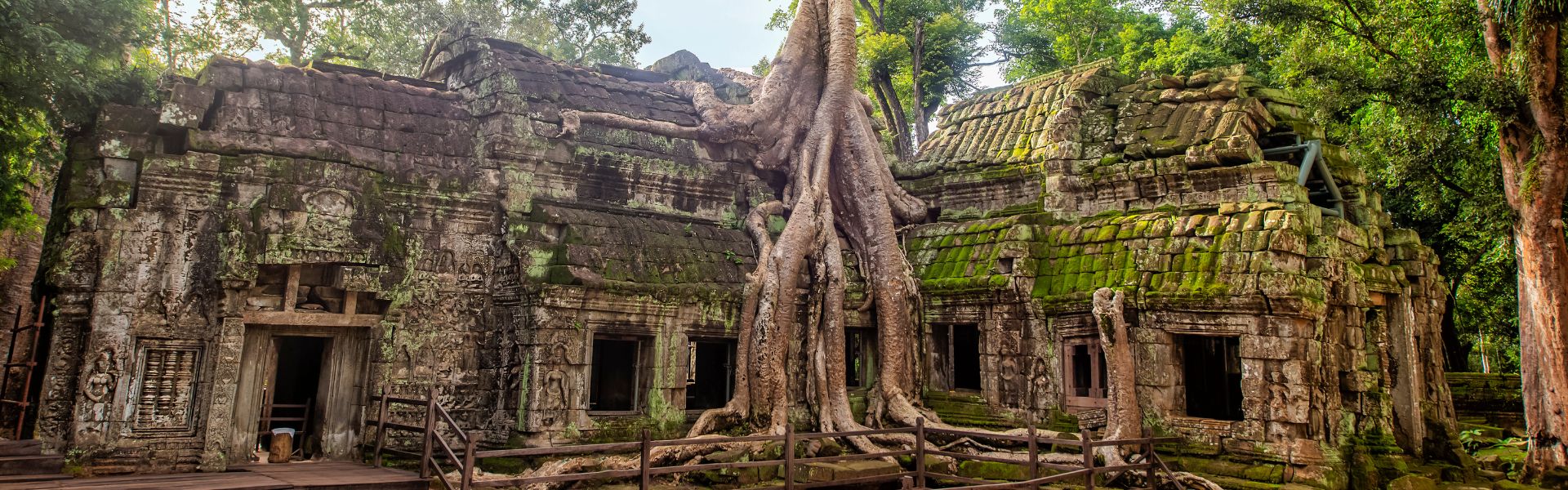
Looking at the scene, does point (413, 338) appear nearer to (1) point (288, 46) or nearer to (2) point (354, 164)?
(2) point (354, 164)

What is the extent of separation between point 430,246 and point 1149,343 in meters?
7.15

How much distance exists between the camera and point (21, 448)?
7727 millimetres

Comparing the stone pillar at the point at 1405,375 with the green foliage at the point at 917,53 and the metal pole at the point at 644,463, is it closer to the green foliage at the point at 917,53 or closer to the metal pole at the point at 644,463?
the metal pole at the point at 644,463

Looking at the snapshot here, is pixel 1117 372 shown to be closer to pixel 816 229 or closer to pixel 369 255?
pixel 816 229

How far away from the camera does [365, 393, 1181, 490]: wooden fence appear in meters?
6.79

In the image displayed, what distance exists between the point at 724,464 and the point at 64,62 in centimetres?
634

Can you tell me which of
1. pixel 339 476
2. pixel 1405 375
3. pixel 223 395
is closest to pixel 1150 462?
pixel 1405 375

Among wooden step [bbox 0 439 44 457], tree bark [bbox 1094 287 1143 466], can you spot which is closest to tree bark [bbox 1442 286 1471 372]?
tree bark [bbox 1094 287 1143 466]

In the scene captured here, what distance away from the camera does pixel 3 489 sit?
20.6 feet

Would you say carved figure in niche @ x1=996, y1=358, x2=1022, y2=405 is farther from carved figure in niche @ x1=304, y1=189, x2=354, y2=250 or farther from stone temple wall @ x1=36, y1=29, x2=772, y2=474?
carved figure in niche @ x1=304, y1=189, x2=354, y2=250

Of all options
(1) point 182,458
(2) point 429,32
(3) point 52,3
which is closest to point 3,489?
(1) point 182,458

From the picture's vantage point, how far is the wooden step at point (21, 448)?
24.8 feet

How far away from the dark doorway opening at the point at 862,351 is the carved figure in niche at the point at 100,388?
7.15 m

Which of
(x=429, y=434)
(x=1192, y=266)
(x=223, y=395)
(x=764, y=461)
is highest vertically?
(x=1192, y=266)
